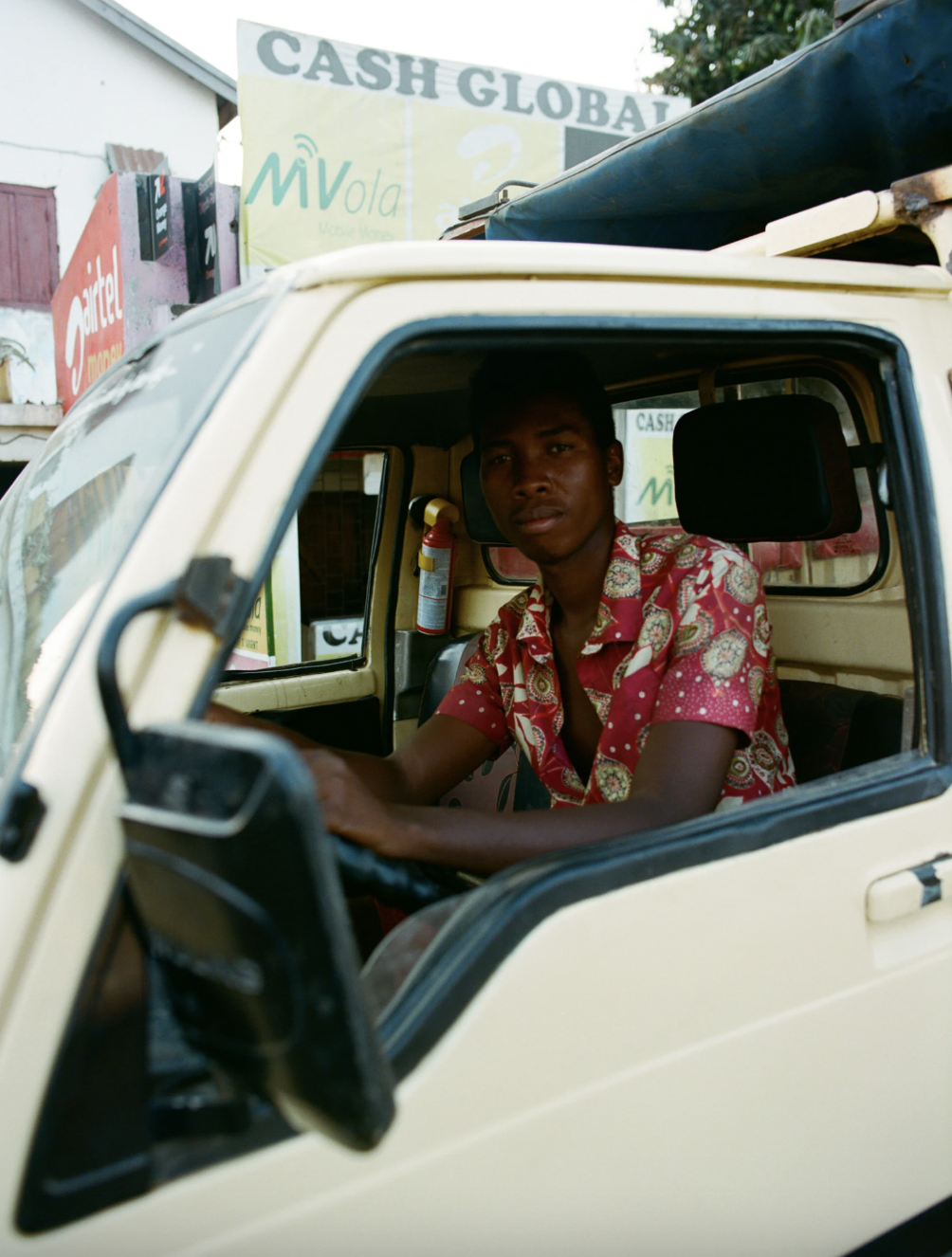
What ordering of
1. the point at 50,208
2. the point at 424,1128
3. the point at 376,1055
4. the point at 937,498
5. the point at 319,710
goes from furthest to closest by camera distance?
the point at 50,208, the point at 319,710, the point at 937,498, the point at 424,1128, the point at 376,1055

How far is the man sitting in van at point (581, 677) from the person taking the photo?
141 cm

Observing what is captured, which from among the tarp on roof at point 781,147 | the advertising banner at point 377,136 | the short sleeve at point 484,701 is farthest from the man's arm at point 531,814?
the advertising banner at point 377,136

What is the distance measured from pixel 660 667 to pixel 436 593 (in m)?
1.69

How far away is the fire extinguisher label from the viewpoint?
3352 millimetres

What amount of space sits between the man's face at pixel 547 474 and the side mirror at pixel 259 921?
1.24 m

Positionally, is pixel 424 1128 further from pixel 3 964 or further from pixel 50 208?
pixel 50 208

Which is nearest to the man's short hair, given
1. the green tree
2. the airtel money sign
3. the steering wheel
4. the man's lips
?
the man's lips

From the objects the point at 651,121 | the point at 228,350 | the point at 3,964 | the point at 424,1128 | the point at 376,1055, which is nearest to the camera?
the point at 376,1055

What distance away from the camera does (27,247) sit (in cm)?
1179

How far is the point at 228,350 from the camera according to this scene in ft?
3.59

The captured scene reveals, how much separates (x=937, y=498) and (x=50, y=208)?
1306 centimetres

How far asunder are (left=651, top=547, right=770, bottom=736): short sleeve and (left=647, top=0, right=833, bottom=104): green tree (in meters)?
10.6

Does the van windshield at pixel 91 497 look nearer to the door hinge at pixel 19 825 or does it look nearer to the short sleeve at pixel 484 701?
the door hinge at pixel 19 825

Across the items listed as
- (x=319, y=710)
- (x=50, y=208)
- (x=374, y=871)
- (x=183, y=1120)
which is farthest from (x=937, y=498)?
(x=50, y=208)
